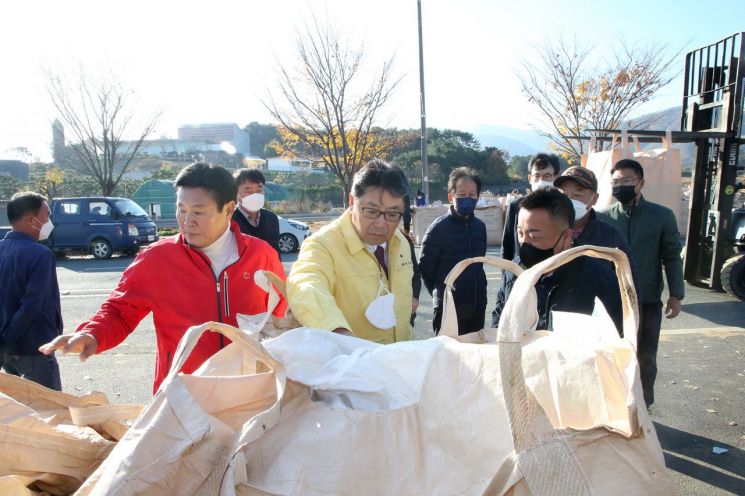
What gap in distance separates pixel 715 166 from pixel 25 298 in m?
8.59

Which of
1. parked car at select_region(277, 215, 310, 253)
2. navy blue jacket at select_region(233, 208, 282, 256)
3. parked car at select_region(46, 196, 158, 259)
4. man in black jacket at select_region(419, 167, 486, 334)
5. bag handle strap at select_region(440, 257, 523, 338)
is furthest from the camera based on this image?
parked car at select_region(277, 215, 310, 253)

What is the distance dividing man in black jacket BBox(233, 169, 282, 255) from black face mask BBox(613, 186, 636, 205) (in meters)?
2.68

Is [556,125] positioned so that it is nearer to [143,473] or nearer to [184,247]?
[184,247]

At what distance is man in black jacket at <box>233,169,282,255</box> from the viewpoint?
4.37 m

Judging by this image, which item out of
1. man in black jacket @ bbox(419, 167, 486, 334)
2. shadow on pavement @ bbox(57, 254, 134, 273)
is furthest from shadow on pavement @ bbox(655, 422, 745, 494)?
shadow on pavement @ bbox(57, 254, 134, 273)

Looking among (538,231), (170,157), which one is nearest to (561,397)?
(538,231)

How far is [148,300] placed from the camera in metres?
2.05

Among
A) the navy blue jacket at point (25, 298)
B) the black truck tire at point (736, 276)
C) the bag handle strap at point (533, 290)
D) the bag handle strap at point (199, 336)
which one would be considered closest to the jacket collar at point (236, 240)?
the bag handle strap at point (199, 336)

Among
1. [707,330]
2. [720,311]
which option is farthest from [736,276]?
[707,330]

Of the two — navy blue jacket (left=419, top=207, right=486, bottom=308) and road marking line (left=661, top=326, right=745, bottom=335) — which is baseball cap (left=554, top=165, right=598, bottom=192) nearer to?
navy blue jacket (left=419, top=207, right=486, bottom=308)

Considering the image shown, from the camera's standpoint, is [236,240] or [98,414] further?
[236,240]

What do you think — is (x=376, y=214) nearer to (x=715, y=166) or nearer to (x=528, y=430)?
(x=528, y=430)

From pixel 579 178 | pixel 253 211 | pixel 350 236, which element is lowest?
pixel 253 211

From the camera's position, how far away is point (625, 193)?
3.97 meters
